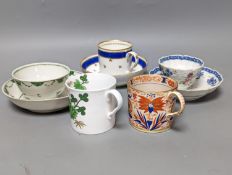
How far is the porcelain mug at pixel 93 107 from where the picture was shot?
3.14 ft

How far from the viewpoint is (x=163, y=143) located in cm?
97

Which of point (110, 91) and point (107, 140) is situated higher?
point (110, 91)

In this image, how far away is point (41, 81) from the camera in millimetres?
1019

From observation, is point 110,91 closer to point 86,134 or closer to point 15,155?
point 86,134

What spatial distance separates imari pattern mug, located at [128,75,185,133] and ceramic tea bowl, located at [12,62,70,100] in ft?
0.67

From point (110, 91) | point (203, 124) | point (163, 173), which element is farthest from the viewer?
point (203, 124)

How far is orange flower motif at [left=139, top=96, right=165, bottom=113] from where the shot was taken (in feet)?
3.16

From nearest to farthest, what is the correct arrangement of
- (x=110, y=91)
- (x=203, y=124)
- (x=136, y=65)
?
(x=110, y=91)
(x=203, y=124)
(x=136, y=65)

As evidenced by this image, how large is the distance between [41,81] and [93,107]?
0.16m

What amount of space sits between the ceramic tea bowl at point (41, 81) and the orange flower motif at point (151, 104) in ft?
0.78

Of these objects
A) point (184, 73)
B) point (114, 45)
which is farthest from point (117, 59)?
point (184, 73)

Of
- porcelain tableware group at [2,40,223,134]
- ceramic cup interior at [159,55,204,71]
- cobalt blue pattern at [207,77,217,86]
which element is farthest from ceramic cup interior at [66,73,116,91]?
cobalt blue pattern at [207,77,217,86]

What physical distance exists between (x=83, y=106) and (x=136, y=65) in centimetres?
A: 37

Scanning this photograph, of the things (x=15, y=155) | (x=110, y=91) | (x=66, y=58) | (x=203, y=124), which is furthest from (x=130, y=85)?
(x=66, y=58)
